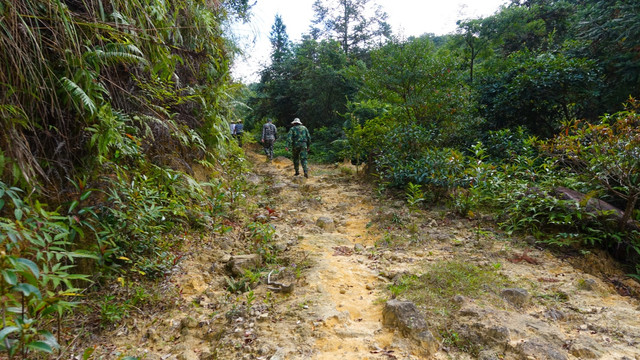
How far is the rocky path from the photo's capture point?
7.60 feet

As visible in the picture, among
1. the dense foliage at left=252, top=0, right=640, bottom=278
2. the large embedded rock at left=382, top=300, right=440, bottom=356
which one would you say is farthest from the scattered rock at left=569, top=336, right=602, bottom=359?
the dense foliage at left=252, top=0, right=640, bottom=278

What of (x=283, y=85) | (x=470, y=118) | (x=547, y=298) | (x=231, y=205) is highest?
(x=283, y=85)

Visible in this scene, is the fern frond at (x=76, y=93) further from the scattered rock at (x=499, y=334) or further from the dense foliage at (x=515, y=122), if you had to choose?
the dense foliage at (x=515, y=122)

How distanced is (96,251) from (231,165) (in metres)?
4.45

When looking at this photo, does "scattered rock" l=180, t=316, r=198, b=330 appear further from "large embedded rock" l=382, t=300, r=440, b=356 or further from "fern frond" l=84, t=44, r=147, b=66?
"fern frond" l=84, t=44, r=147, b=66

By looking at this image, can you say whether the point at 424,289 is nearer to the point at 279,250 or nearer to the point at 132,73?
the point at 279,250

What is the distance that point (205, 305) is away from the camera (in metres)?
2.86

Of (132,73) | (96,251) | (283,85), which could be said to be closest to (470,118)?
(132,73)

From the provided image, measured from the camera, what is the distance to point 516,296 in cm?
293

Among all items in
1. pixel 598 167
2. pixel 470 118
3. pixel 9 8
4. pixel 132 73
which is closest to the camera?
pixel 9 8

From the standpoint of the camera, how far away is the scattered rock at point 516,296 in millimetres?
2902

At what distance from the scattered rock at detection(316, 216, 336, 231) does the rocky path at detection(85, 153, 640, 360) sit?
395 mm

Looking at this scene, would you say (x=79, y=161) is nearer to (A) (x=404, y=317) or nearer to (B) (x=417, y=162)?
(A) (x=404, y=317)

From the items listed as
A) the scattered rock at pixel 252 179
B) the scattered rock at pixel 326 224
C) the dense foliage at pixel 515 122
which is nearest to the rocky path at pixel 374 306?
the scattered rock at pixel 326 224
